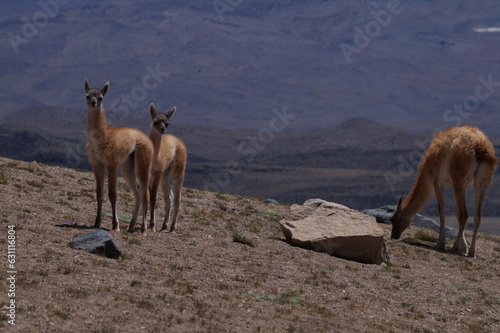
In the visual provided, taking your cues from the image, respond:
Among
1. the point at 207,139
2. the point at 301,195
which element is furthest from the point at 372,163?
the point at 207,139

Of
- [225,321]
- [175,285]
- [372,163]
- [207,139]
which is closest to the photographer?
[225,321]

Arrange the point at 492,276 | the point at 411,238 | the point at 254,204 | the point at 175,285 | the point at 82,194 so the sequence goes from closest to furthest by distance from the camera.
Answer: the point at 175,285 → the point at 492,276 → the point at 82,194 → the point at 411,238 → the point at 254,204

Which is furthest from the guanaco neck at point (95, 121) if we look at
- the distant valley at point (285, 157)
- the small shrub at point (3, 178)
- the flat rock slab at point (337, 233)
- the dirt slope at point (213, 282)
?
the distant valley at point (285, 157)

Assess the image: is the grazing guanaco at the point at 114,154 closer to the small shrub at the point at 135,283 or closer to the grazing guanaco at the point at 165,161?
the grazing guanaco at the point at 165,161

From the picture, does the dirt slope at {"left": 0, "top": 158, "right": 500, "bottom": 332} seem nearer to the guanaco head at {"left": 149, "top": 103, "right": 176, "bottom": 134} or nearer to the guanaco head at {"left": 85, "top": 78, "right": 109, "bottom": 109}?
the guanaco head at {"left": 149, "top": 103, "right": 176, "bottom": 134}

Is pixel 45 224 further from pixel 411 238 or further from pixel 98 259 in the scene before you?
pixel 411 238

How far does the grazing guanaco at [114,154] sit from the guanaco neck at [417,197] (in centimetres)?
798

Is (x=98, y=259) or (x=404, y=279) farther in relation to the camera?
(x=404, y=279)

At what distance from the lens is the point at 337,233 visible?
1584 cm

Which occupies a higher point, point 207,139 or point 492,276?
point 492,276

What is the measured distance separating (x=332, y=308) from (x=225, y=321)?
2.22 metres

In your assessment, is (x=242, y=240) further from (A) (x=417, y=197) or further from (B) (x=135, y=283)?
(A) (x=417, y=197)

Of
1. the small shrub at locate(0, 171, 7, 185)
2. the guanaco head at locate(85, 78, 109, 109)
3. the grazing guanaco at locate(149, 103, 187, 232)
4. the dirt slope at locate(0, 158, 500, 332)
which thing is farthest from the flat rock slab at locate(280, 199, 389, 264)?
the small shrub at locate(0, 171, 7, 185)

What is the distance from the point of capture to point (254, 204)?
23.4m
